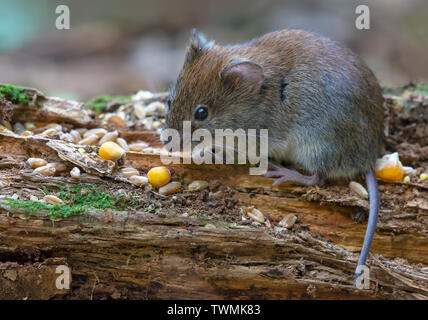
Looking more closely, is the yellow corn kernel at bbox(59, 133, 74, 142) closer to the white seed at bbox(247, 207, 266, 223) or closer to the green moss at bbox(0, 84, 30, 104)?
the green moss at bbox(0, 84, 30, 104)

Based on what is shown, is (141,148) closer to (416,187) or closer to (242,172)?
(242,172)

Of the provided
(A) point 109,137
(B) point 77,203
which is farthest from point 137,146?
(B) point 77,203

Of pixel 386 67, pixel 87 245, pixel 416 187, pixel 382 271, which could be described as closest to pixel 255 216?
pixel 382 271

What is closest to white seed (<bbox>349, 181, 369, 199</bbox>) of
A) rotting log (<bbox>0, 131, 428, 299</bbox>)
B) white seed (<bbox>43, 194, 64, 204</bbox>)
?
rotting log (<bbox>0, 131, 428, 299</bbox>)

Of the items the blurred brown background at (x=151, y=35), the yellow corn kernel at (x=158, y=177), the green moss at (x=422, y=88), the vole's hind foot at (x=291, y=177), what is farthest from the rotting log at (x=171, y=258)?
the blurred brown background at (x=151, y=35)

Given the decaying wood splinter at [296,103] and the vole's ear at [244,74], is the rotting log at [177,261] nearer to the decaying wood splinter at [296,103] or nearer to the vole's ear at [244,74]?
the decaying wood splinter at [296,103]
